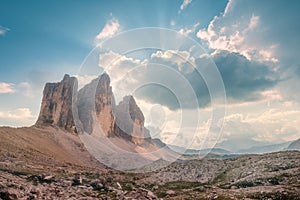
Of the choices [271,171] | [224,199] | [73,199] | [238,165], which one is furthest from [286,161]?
[73,199]

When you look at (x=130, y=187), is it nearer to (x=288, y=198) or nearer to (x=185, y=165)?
(x=185, y=165)

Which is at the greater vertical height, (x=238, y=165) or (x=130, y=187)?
(x=238, y=165)

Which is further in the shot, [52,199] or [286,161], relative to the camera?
[286,161]

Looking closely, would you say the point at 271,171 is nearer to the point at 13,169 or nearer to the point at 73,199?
the point at 73,199

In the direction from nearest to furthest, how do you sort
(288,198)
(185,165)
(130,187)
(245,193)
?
(288,198) → (245,193) → (130,187) → (185,165)

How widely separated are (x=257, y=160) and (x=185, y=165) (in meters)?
32.6

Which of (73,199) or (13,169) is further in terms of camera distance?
(13,169)

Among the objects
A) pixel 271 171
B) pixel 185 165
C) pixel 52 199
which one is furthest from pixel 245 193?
pixel 185 165

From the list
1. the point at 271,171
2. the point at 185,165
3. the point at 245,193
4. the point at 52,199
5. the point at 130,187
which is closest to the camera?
the point at 52,199

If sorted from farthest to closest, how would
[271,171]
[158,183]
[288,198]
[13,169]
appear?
[13,169]
[158,183]
[271,171]
[288,198]

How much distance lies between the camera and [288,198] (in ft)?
201

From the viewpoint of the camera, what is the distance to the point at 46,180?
106 meters

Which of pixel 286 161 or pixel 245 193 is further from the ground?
pixel 286 161

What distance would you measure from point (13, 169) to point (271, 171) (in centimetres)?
9855
